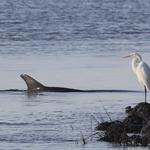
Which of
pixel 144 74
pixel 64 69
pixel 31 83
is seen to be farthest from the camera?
pixel 64 69

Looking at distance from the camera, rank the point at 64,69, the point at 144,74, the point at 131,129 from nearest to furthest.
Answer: the point at 131,129 < the point at 144,74 < the point at 64,69

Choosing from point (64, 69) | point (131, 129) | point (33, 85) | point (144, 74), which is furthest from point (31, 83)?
point (131, 129)

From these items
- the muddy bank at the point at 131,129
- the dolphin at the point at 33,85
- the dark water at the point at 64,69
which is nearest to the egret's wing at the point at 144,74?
the dark water at the point at 64,69

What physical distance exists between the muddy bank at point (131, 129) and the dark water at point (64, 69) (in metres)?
0.24

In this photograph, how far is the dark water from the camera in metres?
17.8

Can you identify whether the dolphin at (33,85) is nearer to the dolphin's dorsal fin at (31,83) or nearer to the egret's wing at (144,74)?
the dolphin's dorsal fin at (31,83)

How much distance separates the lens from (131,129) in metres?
17.0

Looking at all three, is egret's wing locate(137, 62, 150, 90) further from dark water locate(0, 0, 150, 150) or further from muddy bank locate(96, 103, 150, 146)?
muddy bank locate(96, 103, 150, 146)

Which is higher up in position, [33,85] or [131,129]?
[33,85]

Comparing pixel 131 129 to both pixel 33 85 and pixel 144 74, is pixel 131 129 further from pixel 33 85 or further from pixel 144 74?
pixel 33 85

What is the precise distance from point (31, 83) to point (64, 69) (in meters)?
2.71

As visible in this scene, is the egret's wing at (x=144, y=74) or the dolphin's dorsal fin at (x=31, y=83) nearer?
the egret's wing at (x=144, y=74)

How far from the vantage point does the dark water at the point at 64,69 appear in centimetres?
1775

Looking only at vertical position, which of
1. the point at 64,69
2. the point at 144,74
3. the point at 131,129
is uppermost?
the point at 144,74
